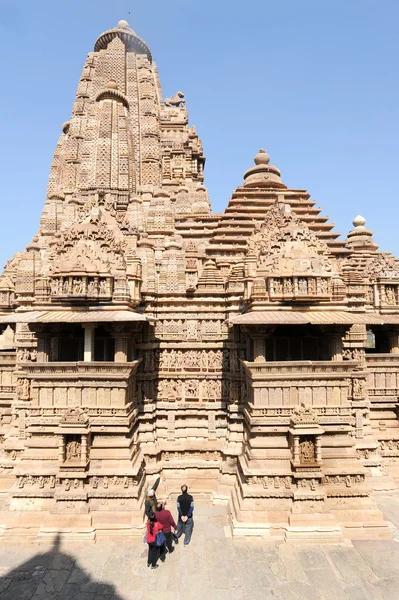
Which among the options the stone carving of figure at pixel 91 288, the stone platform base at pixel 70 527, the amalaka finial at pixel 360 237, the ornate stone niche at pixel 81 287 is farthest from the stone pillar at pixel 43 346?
the amalaka finial at pixel 360 237

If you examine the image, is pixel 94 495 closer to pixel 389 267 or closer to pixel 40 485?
pixel 40 485

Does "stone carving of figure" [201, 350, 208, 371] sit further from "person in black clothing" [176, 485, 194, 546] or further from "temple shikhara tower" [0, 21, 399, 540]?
"person in black clothing" [176, 485, 194, 546]

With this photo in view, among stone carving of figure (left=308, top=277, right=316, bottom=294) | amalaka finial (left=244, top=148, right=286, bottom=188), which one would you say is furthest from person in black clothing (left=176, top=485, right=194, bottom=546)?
amalaka finial (left=244, top=148, right=286, bottom=188)

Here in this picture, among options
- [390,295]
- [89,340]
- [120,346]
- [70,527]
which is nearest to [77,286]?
[89,340]

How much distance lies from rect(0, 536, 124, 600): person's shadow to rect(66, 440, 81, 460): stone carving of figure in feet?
7.36

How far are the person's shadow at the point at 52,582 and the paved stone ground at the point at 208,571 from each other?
0.02 m

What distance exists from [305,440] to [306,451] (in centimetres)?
29

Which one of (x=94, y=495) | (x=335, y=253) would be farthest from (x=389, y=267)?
(x=94, y=495)

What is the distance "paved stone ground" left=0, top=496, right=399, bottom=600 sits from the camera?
7387mm

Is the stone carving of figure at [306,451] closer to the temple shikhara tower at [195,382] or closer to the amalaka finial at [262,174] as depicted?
the temple shikhara tower at [195,382]

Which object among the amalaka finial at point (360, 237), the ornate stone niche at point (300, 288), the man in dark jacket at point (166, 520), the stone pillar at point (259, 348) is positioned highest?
the amalaka finial at point (360, 237)

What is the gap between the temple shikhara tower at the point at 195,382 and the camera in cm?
954

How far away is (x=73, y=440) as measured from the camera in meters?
9.84

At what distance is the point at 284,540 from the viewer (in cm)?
902
